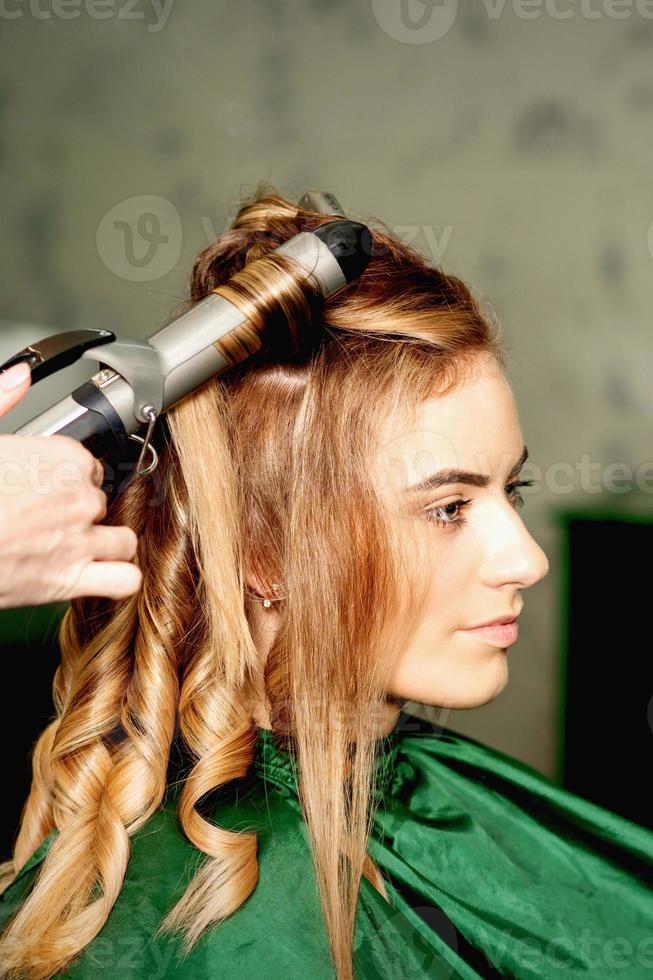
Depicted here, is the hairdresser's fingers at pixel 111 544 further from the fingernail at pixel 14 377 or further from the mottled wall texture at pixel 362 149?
the mottled wall texture at pixel 362 149

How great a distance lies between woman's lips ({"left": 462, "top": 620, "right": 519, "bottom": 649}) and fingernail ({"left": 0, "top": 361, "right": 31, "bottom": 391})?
56cm

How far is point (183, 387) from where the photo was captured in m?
0.69

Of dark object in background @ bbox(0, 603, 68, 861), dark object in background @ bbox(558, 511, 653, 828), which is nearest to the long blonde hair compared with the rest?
dark object in background @ bbox(0, 603, 68, 861)

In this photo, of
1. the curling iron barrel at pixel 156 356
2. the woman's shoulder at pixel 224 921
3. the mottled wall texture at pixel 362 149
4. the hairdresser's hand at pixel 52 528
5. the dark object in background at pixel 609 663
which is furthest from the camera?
the mottled wall texture at pixel 362 149

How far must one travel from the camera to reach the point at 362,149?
1.62 meters

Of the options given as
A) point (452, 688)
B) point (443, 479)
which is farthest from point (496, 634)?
point (443, 479)

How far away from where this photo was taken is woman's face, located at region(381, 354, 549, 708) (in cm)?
86

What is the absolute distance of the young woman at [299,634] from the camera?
32.0 inches

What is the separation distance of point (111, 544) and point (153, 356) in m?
0.17

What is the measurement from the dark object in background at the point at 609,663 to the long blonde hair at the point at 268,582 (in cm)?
74

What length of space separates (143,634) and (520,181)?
125cm

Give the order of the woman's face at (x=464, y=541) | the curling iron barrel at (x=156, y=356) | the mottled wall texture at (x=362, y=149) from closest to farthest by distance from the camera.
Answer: the curling iron barrel at (x=156, y=356) → the woman's face at (x=464, y=541) → the mottled wall texture at (x=362, y=149)

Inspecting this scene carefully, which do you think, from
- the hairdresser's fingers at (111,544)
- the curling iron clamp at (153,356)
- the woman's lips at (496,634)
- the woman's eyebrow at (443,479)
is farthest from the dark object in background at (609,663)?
the hairdresser's fingers at (111,544)

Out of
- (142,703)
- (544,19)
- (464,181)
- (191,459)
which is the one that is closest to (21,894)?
(142,703)
